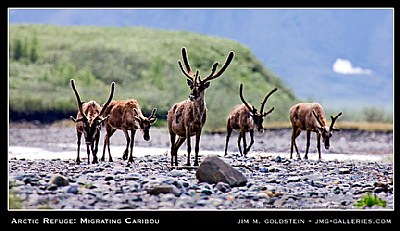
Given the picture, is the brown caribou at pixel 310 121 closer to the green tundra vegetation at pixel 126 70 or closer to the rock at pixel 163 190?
the green tundra vegetation at pixel 126 70

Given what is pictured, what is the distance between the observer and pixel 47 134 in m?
29.8

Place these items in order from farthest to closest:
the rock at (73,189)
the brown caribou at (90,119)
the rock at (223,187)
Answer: the brown caribou at (90,119) → the rock at (223,187) → the rock at (73,189)

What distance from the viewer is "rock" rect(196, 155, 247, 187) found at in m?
14.8

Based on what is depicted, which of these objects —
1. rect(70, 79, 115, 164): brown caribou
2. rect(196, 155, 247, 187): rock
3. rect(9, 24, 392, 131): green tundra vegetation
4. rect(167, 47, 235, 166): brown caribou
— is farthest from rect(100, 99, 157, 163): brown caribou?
rect(9, 24, 392, 131): green tundra vegetation

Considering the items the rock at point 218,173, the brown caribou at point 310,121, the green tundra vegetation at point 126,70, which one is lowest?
the rock at point 218,173

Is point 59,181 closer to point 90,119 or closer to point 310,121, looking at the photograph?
point 90,119

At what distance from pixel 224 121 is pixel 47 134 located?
6.37 meters

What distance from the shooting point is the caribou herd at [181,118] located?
1650cm

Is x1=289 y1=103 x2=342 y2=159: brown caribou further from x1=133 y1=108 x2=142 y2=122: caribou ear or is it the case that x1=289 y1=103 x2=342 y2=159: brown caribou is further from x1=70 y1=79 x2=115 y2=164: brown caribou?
x1=70 y1=79 x2=115 y2=164: brown caribou

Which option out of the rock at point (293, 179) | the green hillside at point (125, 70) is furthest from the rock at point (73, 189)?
the green hillside at point (125, 70)

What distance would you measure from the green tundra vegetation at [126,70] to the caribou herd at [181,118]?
7949 millimetres

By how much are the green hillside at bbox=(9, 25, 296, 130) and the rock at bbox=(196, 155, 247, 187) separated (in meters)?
16.5

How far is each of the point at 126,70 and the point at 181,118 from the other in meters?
23.1
